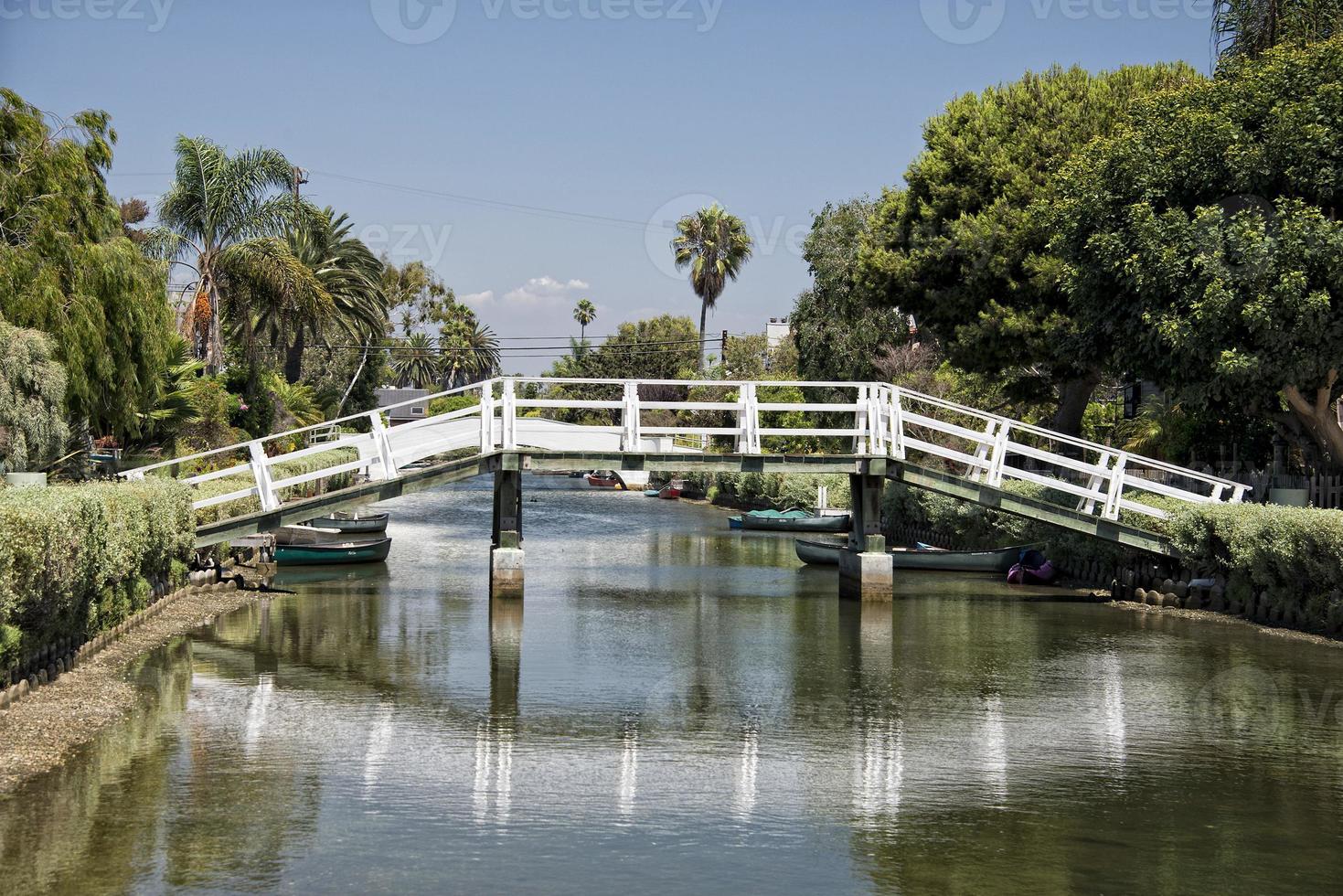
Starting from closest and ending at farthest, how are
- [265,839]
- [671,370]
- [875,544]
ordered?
[265,839] < [875,544] < [671,370]

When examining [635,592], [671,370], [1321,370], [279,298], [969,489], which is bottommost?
[635,592]

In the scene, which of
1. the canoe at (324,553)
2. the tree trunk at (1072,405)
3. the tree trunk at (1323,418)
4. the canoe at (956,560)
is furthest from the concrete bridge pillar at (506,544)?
the tree trunk at (1072,405)

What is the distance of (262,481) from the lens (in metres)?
26.2

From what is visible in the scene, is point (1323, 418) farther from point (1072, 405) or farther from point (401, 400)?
point (401, 400)

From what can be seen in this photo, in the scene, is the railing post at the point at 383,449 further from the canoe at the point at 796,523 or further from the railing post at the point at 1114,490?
the canoe at the point at 796,523

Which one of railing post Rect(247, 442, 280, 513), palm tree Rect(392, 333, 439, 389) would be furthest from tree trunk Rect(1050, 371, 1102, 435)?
palm tree Rect(392, 333, 439, 389)

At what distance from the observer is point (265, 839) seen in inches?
432

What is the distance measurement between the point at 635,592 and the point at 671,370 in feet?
281

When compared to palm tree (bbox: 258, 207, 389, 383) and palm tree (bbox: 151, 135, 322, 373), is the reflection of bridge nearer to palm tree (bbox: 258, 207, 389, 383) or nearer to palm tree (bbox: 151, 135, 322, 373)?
palm tree (bbox: 151, 135, 322, 373)

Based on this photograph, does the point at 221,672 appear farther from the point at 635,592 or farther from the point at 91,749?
the point at 635,592

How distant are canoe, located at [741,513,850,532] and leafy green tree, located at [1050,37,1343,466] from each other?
19.3 metres

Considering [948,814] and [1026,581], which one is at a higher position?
[1026,581]

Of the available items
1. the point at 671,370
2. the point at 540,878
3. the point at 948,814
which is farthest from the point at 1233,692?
the point at 671,370

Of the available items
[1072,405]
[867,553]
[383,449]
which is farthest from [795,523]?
[383,449]
